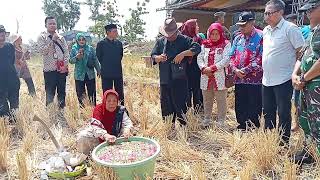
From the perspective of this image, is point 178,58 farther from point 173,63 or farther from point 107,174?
point 107,174

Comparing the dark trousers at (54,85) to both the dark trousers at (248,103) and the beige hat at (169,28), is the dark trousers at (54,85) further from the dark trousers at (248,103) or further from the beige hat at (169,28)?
the dark trousers at (248,103)

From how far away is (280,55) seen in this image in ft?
10.8

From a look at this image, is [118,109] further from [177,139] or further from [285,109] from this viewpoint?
[285,109]

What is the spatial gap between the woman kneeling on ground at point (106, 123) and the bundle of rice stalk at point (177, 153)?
1.34 feet

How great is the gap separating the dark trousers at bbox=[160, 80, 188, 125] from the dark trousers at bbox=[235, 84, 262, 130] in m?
0.66

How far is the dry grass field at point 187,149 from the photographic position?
2902 mm

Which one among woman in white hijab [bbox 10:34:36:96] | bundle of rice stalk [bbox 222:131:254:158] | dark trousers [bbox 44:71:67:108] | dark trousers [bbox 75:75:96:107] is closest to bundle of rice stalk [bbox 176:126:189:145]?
bundle of rice stalk [bbox 222:131:254:158]

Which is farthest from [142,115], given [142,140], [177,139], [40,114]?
[40,114]

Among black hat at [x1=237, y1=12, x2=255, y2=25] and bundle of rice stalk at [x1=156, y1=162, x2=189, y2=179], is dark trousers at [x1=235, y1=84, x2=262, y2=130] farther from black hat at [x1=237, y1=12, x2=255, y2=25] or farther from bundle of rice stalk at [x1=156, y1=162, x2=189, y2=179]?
bundle of rice stalk at [x1=156, y1=162, x2=189, y2=179]

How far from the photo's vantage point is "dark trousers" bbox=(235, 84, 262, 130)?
4035 millimetres

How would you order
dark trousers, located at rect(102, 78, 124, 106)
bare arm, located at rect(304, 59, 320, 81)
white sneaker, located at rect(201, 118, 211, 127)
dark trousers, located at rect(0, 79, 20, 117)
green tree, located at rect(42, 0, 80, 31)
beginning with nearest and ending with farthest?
bare arm, located at rect(304, 59, 320, 81)
white sneaker, located at rect(201, 118, 211, 127)
dark trousers, located at rect(0, 79, 20, 117)
dark trousers, located at rect(102, 78, 124, 106)
green tree, located at rect(42, 0, 80, 31)

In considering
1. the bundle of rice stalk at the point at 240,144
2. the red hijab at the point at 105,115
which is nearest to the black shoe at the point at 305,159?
the bundle of rice stalk at the point at 240,144

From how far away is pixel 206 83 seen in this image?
4.30 meters

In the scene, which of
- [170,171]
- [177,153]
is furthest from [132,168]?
[177,153]
